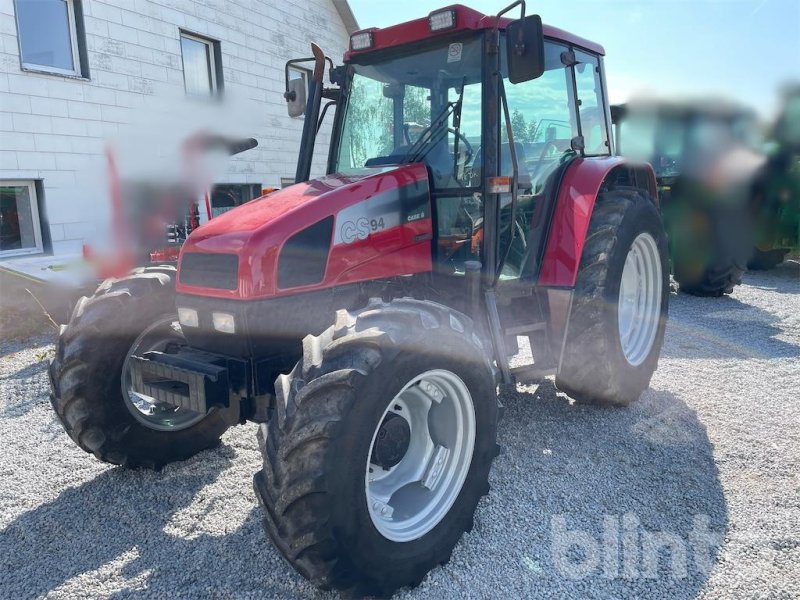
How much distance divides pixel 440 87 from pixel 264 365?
173cm

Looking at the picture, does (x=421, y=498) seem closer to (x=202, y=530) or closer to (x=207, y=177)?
(x=202, y=530)

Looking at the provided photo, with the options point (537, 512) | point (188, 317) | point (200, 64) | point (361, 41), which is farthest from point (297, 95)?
point (200, 64)

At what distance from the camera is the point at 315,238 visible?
2.81 meters

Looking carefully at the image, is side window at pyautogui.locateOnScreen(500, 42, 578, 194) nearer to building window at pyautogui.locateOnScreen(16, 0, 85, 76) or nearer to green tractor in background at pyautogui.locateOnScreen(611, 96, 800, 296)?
green tractor in background at pyautogui.locateOnScreen(611, 96, 800, 296)

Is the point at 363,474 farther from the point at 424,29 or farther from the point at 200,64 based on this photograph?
the point at 200,64

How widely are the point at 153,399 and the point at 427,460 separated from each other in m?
1.52

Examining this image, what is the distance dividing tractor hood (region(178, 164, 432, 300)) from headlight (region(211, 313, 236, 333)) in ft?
0.28

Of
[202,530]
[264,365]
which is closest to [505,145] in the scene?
[264,365]

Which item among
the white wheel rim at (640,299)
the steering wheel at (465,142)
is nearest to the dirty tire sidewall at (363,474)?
the steering wheel at (465,142)

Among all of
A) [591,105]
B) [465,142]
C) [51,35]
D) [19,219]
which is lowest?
[19,219]

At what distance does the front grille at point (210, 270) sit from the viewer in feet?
8.83

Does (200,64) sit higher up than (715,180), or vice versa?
(200,64)

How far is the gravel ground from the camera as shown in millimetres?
2471

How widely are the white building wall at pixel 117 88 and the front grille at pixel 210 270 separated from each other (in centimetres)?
526
